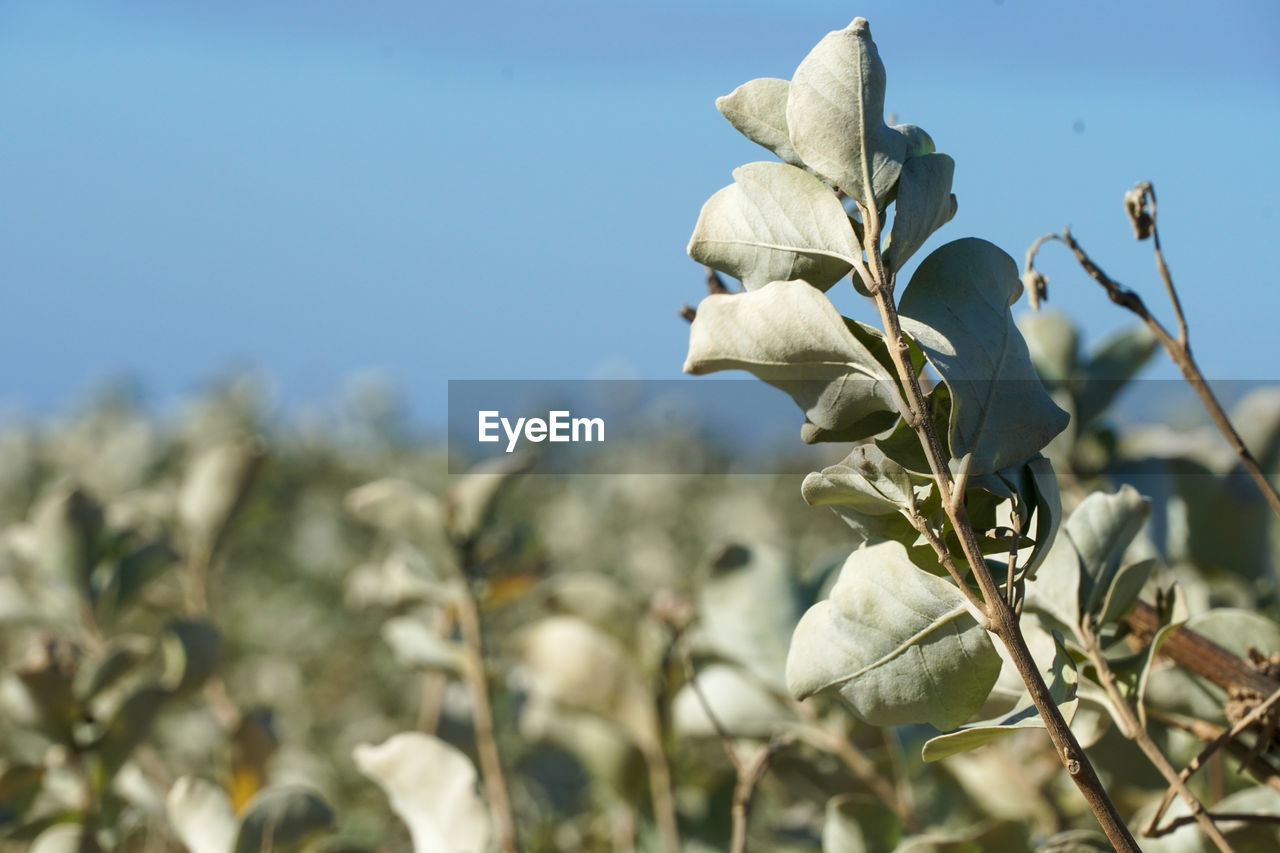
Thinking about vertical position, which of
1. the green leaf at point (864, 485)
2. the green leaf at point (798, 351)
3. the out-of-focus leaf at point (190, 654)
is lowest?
the out-of-focus leaf at point (190, 654)

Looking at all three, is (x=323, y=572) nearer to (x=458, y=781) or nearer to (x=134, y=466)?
(x=134, y=466)

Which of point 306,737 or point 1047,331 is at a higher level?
point 1047,331

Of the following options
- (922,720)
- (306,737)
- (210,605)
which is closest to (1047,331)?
(922,720)

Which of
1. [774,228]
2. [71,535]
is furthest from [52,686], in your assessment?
[774,228]

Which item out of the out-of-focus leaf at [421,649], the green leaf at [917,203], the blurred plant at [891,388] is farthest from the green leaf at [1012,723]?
the out-of-focus leaf at [421,649]

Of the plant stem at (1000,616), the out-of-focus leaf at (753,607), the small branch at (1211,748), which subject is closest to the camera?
the plant stem at (1000,616)

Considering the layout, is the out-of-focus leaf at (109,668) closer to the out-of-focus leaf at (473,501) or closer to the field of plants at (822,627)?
the field of plants at (822,627)

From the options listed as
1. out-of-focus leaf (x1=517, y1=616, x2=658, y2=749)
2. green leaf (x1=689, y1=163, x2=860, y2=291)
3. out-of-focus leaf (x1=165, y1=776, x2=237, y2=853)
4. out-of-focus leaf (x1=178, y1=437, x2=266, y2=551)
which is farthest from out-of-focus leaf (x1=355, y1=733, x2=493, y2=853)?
out-of-focus leaf (x1=178, y1=437, x2=266, y2=551)

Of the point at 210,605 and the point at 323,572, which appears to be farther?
the point at 323,572
